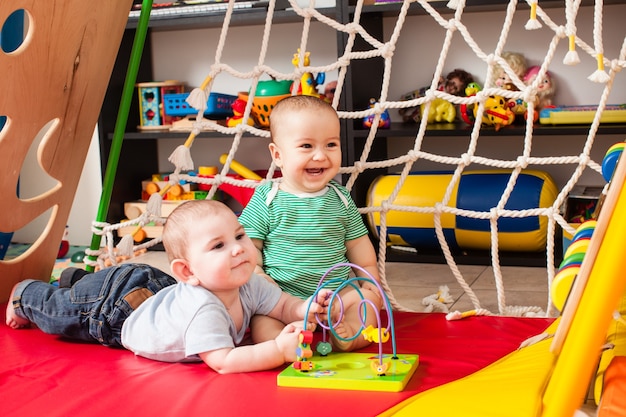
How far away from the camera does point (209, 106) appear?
2.58 metres

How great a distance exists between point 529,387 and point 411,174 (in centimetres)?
150

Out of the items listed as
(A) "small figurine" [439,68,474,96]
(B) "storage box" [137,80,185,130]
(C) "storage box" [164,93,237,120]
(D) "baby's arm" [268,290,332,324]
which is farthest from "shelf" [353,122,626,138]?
(D) "baby's arm" [268,290,332,324]

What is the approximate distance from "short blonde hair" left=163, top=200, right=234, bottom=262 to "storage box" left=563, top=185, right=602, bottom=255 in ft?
4.45

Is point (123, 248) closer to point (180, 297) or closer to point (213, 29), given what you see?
point (180, 297)

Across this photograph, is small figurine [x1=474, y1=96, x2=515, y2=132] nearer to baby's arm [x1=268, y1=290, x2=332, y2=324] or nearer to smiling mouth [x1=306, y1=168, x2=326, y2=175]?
smiling mouth [x1=306, y1=168, x2=326, y2=175]

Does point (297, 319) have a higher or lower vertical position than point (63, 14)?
lower

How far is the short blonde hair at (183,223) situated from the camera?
3.76 ft

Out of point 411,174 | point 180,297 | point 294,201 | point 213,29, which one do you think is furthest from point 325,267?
point 213,29

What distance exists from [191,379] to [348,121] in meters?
1.37

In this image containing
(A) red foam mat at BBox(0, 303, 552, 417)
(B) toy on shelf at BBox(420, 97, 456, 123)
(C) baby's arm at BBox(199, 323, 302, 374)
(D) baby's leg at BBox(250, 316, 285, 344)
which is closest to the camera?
(A) red foam mat at BBox(0, 303, 552, 417)

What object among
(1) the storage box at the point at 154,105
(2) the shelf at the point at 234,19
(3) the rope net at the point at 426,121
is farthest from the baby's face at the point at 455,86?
(1) the storage box at the point at 154,105

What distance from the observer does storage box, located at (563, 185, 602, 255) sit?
2234mm

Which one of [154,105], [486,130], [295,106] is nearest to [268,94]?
[154,105]

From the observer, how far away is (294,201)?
1.33 meters
